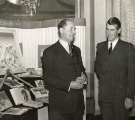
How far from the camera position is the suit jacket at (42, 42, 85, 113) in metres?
3.10

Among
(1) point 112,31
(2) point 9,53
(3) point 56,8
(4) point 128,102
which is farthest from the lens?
(3) point 56,8

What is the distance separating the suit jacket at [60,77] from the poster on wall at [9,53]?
2.66 ft

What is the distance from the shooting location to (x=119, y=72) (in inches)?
135

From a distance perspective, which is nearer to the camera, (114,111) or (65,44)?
(65,44)

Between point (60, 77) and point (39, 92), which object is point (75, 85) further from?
point (39, 92)

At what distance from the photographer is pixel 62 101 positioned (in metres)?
3.12

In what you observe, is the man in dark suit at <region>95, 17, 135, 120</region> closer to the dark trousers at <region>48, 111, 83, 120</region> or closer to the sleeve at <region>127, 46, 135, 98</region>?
the sleeve at <region>127, 46, 135, 98</region>

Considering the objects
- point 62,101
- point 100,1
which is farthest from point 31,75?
point 100,1

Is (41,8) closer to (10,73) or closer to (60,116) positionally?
(10,73)

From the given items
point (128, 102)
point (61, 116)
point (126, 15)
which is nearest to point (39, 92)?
point (61, 116)

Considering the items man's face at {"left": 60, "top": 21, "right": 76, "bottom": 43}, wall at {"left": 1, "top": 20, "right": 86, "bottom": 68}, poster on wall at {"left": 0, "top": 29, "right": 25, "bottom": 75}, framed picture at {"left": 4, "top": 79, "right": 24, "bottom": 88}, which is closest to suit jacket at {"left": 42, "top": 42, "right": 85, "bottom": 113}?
man's face at {"left": 60, "top": 21, "right": 76, "bottom": 43}

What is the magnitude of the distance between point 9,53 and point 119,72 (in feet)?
4.36

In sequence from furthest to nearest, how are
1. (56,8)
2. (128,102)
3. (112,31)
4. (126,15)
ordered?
(126,15), (56,8), (112,31), (128,102)

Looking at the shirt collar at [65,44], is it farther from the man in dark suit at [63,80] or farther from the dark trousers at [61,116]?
the dark trousers at [61,116]
